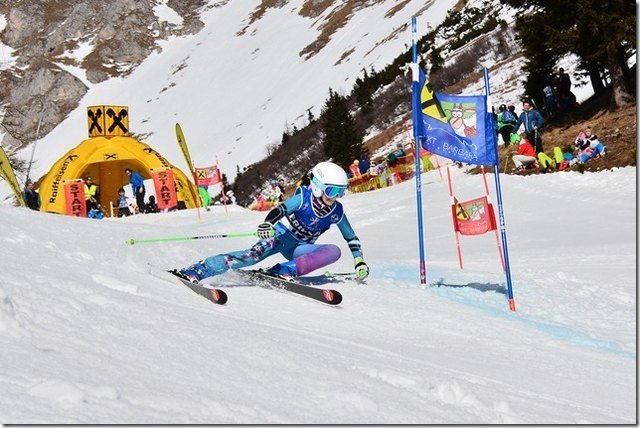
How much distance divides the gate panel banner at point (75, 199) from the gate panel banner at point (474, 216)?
57.0 feet

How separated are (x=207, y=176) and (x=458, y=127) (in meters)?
18.7

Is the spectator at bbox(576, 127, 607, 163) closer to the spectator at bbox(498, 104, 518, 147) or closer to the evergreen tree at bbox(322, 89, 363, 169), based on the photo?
the spectator at bbox(498, 104, 518, 147)

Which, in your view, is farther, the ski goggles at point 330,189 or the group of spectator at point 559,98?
the group of spectator at point 559,98

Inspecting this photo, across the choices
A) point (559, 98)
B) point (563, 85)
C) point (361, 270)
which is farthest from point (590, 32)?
point (361, 270)

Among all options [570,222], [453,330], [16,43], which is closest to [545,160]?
[570,222]

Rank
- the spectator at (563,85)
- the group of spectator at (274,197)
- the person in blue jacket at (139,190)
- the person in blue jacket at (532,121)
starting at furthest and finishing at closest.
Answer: the group of spectator at (274,197) → the person in blue jacket at (139,190) → the spectator at (563,85) → the person in blue jacket at (532,121)

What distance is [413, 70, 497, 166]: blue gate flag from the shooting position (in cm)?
834

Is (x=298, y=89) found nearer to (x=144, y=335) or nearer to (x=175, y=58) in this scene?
(x=175, y=58)

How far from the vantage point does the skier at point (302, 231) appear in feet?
24.6

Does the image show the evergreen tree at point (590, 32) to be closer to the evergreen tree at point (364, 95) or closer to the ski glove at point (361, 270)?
the ski glove at point (361, 270)

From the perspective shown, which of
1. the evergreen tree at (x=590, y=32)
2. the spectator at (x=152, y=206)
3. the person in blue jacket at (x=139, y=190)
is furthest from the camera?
the spectator at (x=152, y=206)

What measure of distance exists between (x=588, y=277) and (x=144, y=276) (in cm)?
518

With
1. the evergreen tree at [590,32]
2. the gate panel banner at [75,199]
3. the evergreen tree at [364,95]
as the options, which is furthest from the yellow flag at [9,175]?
→ the evergreen tree at [364,95]

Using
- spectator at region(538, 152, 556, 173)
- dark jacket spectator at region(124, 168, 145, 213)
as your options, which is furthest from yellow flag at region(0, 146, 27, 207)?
spectator at region(538, 152, 556, 173)
